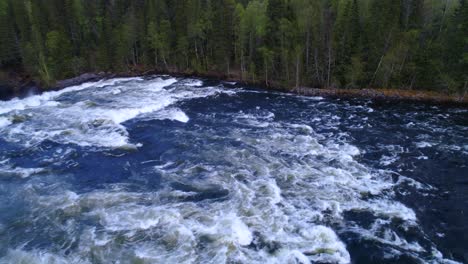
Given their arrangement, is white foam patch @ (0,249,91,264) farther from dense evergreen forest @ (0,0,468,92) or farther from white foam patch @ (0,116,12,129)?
dense evergreen forest @ (0,0,468,92)

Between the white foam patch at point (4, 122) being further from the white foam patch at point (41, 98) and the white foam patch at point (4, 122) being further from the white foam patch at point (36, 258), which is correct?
the white foam patch at point (36, 258)

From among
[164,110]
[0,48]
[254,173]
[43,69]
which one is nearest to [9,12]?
[0,48]

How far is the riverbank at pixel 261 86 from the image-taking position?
44.7 metres

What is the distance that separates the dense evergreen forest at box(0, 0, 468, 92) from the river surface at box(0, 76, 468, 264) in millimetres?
9690

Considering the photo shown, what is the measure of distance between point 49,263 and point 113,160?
1126 centimetres

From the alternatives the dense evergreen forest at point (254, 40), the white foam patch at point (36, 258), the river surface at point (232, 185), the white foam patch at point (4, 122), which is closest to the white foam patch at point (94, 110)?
the white foam patch at point (4, 122)

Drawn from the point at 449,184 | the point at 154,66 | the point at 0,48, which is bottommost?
the point at 449,184

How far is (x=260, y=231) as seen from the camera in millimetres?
18938

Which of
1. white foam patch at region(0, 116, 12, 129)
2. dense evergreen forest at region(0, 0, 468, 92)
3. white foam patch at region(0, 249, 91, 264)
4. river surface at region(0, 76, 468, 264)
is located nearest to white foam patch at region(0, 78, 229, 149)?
white foam patch at region(0, 116, 12, 129)

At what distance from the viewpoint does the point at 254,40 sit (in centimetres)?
5569

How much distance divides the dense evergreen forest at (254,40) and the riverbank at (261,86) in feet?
3.55

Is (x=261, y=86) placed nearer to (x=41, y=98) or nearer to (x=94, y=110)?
(x=94, y=110)

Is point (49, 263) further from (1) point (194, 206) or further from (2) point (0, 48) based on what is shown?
(2) point (0, 48)

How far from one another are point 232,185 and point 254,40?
3701cm
